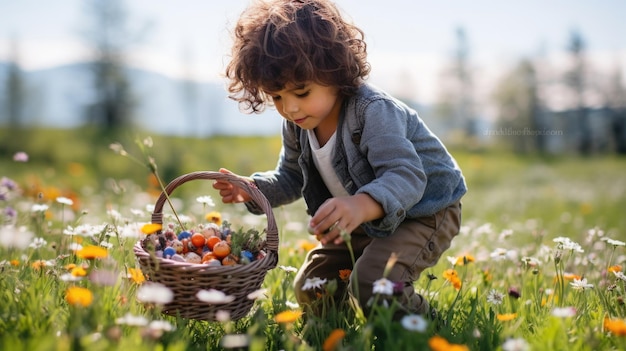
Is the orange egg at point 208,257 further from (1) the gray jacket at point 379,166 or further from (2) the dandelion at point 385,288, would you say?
(2) the dandelion at point 385,288

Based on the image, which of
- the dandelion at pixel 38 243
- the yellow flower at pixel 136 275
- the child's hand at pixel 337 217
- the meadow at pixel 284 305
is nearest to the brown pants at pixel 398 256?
the meadow at pixel 284 305

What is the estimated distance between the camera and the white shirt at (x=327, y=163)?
2732 millimetres

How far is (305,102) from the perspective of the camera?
2547 millimetres

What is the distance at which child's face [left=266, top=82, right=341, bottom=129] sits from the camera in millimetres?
2529

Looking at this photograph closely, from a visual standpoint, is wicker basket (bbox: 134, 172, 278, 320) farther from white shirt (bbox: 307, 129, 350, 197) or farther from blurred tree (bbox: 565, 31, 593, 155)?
blurred tree (bbox: 565, 31, 593, 155)

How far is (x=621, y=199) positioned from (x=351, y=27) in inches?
323

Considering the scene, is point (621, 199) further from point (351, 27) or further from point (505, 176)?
point (351, 27)

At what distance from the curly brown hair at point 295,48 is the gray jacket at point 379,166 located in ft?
0.54

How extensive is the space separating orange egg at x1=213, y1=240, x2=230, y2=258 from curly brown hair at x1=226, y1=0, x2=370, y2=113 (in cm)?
72

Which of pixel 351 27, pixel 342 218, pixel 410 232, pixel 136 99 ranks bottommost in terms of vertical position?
pixel 136 99

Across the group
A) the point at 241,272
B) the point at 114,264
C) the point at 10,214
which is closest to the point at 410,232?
the point at 241,272

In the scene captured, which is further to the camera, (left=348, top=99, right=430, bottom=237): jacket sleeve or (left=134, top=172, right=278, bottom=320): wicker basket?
(left=348, top=99, right=430, bottom=237): jacket sleeve

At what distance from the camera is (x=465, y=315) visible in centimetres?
248

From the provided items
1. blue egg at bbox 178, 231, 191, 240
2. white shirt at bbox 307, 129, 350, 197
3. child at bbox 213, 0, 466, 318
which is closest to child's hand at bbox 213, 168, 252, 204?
child at bbox 213, 0, 466, 318
